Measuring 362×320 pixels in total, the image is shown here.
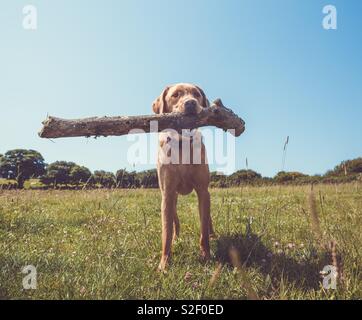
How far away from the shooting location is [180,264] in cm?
392

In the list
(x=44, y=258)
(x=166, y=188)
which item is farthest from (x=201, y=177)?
(x=44, y=258)

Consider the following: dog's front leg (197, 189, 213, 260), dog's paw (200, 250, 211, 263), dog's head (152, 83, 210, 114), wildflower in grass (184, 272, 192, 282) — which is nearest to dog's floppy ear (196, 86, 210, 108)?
dog's head (152, 83, 210, 114)

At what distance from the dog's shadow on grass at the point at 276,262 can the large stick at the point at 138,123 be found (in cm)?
133

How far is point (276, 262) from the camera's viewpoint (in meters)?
3.71

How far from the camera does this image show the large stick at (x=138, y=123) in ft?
11.9

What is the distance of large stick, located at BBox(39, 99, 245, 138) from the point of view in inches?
143

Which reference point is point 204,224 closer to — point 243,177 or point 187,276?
point 187,276

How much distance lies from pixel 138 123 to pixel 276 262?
2.01m

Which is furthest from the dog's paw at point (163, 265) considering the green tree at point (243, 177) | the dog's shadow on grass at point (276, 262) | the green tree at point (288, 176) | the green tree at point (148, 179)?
the green tree at point (288, 176)

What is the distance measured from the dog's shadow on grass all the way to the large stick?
4.35 ft

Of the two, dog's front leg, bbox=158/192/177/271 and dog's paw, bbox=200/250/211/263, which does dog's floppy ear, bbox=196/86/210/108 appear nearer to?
dog's front leg, bbox=158/192/177/271

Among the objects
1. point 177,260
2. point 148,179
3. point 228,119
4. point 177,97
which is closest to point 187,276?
point 177,260
